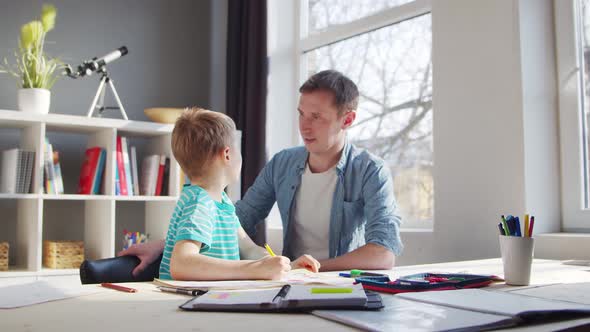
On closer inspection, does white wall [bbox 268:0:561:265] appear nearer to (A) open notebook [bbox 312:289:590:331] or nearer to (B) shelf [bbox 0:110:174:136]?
(A) open notebook [bbox 312:289:590:331]

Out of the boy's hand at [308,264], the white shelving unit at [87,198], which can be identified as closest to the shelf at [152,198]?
the white shelving unit at [87,198]

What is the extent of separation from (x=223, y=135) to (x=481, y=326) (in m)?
0.89

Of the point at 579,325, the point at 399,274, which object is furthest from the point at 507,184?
the point at 579,325

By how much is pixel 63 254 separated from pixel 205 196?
6.00 feet

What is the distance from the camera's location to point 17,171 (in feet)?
9.05

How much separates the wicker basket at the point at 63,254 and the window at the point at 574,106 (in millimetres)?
2213

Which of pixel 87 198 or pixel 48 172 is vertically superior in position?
pixel 48 172

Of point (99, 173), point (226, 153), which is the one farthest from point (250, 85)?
point (226, 153)

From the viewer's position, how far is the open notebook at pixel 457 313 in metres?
0.77

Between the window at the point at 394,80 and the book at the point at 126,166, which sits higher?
the window at the point at 394,80

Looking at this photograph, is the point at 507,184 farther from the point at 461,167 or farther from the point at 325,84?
the point at 325,84

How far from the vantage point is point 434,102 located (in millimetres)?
2434

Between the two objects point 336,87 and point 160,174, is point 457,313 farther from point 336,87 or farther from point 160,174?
point 160,174

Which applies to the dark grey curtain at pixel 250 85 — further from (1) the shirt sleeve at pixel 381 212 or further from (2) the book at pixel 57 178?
(1) the shirt sleeve at pixel 381 212
